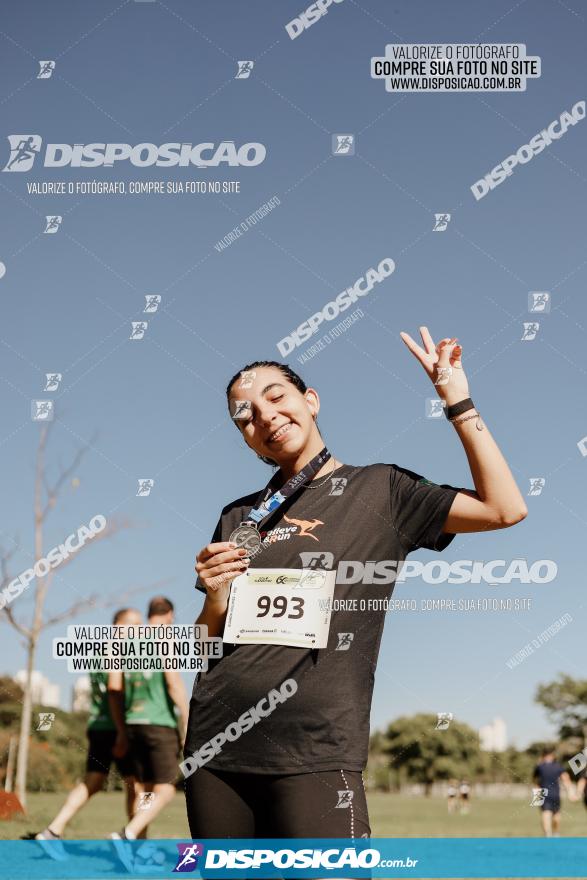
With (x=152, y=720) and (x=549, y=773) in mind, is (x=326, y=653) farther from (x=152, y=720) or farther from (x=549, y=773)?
(x=549, y=773)

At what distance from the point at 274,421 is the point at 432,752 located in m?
56.6

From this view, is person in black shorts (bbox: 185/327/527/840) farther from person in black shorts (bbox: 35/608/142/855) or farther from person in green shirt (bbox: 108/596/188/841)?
person in black shorts (bbox: 35/608/142/855)

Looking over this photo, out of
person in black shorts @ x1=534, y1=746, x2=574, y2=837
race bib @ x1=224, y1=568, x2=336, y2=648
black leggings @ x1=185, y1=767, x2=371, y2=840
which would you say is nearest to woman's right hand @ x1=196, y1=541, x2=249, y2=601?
race bib @ x1=224, y1=568, x2=336, y2=648

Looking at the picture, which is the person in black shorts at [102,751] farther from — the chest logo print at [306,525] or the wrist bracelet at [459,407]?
the wrist bracelet at [459,407]

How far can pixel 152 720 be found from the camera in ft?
20.6

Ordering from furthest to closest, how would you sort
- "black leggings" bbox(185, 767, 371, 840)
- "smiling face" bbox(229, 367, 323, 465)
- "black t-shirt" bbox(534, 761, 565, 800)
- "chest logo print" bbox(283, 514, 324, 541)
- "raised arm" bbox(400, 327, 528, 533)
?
"black t-shirt" bbox(534, 761, 565, 800)
"smiling face" bbox(229, 367, 323, 465)
"chest logo print" bbox(283, 514, 324, 541)
"raised arm" bbox(400, 327, 528, 533)
"black leggings" bbox(185, 767, 371, 840)

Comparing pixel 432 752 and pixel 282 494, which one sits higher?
pixel 282 494

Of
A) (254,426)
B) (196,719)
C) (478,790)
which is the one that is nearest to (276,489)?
(254,426)

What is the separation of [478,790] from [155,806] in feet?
164

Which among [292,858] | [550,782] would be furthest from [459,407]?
[550,782]

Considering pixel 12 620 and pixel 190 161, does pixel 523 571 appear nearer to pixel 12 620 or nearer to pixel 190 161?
pixel 190 161

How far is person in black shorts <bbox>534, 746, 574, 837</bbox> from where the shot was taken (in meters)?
9.84

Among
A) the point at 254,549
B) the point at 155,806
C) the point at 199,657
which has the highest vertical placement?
the point at 254,549

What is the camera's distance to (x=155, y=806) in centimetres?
605
